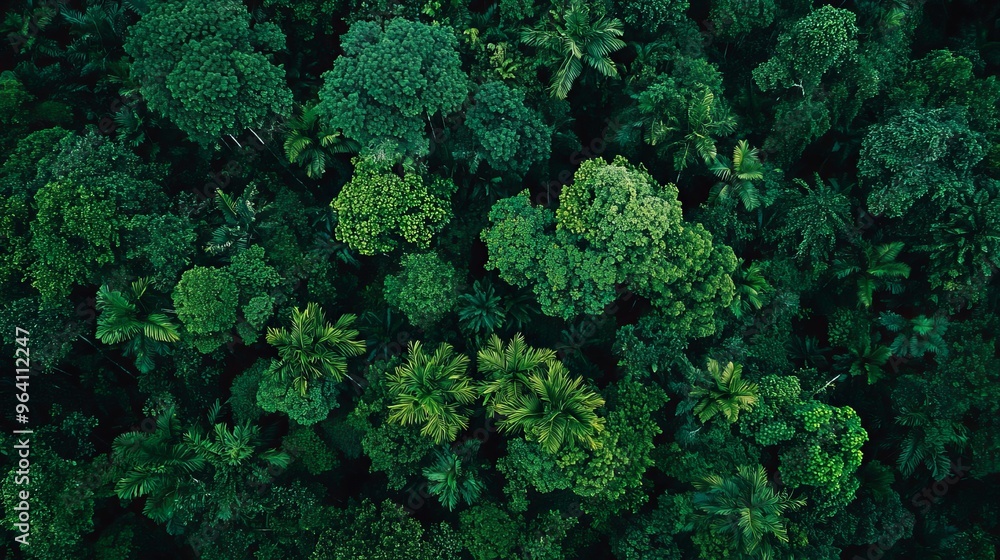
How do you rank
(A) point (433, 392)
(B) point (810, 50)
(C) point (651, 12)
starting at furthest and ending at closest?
1. (C) point (651, 12)
2. (B) point (810, 50)
3. (A) point (433, 392)

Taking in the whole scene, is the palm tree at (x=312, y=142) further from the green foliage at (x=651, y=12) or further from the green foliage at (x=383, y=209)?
the green foliage at (x=651, y=12)

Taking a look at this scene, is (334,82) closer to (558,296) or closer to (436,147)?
(436,147)

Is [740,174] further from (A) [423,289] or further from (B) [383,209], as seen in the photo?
(B) [383,209]

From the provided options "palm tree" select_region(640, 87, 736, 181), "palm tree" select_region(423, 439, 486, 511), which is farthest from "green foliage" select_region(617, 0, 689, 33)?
"palm tree" select_region(423, 439, 486, 511)

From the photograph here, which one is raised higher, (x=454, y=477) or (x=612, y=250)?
(x=612, y=250)

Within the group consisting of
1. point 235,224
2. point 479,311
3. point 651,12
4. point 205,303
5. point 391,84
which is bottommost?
point 205,303

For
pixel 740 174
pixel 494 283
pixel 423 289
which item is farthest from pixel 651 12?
pixel 423 289

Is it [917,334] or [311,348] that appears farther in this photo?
[917,334]

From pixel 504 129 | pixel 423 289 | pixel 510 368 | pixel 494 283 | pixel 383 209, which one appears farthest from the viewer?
pixel 494 283
